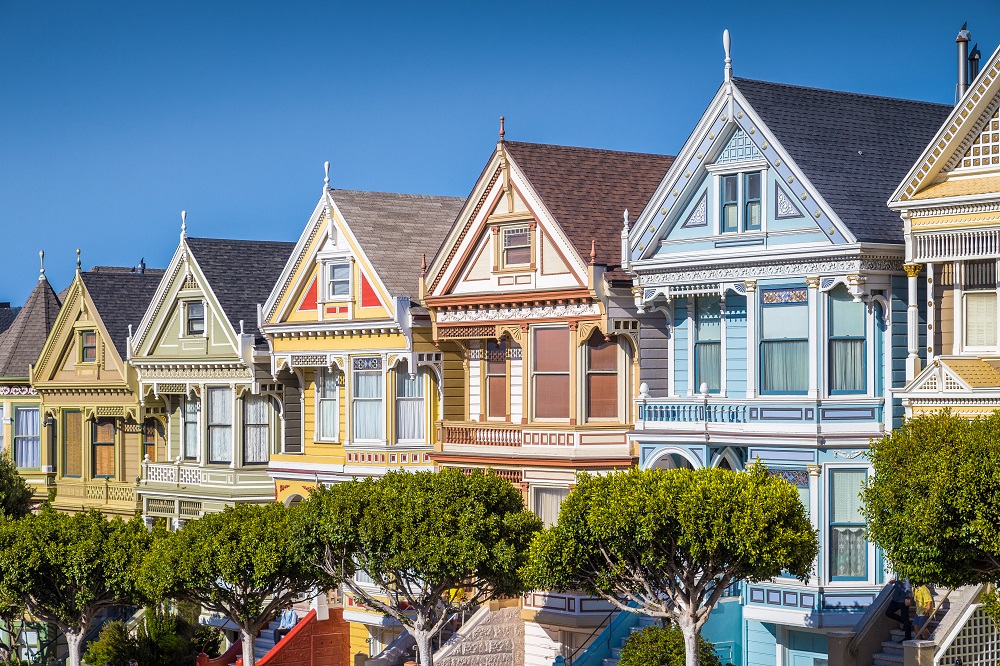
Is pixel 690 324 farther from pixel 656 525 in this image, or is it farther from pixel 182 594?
pixel 182 594

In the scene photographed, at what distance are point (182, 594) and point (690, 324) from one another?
13478 millimetres

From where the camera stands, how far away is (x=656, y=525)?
32094 mm

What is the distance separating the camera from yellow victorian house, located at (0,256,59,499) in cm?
5900

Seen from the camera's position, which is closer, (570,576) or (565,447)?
(570,576)

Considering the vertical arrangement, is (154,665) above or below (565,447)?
below

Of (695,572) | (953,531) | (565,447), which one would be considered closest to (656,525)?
(695,572)

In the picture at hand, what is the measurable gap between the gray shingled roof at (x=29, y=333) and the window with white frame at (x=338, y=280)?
54.7ft

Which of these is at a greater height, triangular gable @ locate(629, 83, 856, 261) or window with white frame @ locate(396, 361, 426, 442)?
triangular gable @ locate(629, 83, 856, 261)

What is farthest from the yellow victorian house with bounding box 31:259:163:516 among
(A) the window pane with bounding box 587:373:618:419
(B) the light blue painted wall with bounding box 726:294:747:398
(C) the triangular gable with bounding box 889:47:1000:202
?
(C) the triangular gable with bounding box 889:47:1000:202

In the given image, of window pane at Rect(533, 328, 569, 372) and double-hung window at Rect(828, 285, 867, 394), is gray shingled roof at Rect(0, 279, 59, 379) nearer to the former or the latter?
window pane at Rect(533, 328, 569, 372)

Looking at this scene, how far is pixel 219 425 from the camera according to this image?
173 feet

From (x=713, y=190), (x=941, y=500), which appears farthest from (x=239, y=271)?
(x=941, y=500)

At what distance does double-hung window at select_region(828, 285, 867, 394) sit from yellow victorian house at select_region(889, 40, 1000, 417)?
51.4 inches

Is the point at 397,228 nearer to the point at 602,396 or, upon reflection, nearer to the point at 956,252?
the point at 602,396
